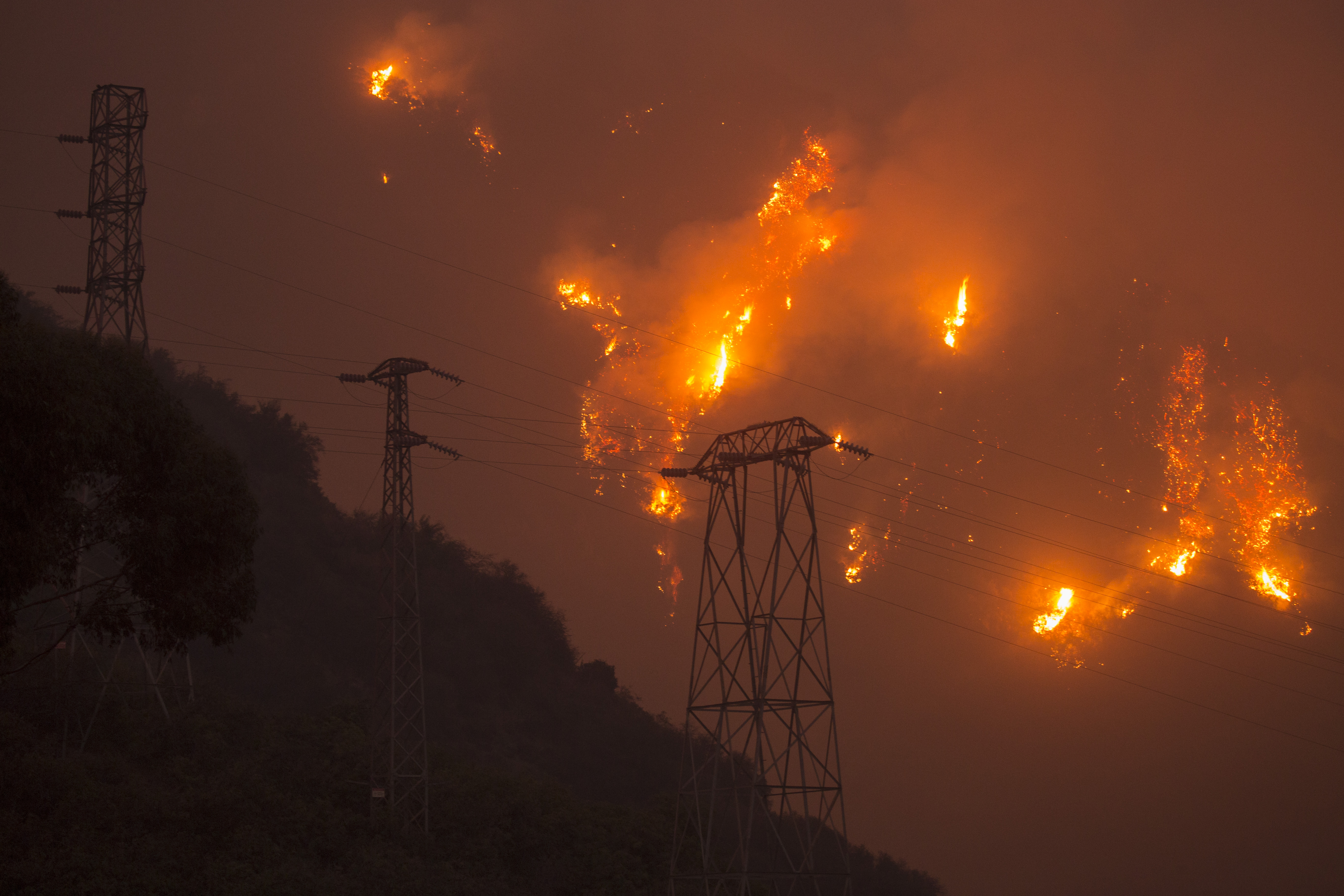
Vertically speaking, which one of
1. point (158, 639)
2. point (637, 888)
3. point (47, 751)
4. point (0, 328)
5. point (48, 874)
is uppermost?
point (0, 328)

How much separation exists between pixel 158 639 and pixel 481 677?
5615cm

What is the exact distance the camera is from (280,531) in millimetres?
74375

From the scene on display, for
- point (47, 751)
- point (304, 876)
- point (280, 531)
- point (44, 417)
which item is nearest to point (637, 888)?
point (304, 876)

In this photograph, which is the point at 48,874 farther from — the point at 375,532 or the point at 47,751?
the point at 375,532

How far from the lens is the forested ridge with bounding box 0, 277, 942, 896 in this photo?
32562mm

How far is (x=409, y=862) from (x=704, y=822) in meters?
28.7

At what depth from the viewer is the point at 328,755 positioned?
45.2 m

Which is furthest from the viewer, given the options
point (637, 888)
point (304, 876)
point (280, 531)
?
point (280, 531)

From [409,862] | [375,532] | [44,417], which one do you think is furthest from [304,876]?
[375,532]

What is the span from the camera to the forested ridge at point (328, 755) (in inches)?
1282

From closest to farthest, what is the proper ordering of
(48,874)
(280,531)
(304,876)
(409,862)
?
(48,874) → (304,876) → (409,862) → (280,531)

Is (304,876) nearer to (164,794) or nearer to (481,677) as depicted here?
(164,794)

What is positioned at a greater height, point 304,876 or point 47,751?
point 47,751

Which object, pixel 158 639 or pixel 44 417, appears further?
pixel 158 639
